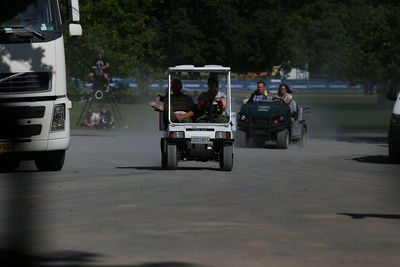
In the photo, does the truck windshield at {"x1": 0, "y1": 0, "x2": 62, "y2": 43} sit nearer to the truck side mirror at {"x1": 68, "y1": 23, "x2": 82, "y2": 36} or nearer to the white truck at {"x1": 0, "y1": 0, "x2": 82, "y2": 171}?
the white truck at {"x1": 0, "y1": 0, "x2": 82, "y2": 171}

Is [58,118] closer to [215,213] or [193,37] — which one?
[215,213]

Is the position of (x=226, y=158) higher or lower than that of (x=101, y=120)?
higher

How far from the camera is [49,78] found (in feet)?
60.3

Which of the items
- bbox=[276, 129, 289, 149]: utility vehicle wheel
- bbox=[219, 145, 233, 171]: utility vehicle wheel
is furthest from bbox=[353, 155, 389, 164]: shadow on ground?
bbox=[219, 145, 233, 171]: utility vehicle wheel

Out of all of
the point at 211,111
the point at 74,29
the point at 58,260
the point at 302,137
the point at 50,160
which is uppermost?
the point at 74,29

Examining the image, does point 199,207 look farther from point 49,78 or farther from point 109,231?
point 49,78

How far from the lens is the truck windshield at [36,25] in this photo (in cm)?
1809

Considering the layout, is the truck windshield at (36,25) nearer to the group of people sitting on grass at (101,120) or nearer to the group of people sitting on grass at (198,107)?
the group of people sitting on grass at (198,107)

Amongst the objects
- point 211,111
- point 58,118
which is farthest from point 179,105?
point 58,118

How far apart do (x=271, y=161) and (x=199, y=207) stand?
957cm

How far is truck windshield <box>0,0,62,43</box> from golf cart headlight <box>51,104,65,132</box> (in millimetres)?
1092

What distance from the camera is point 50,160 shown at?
19.6 meters

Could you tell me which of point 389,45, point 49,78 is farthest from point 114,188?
point 389,45

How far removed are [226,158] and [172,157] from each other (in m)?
0.88
